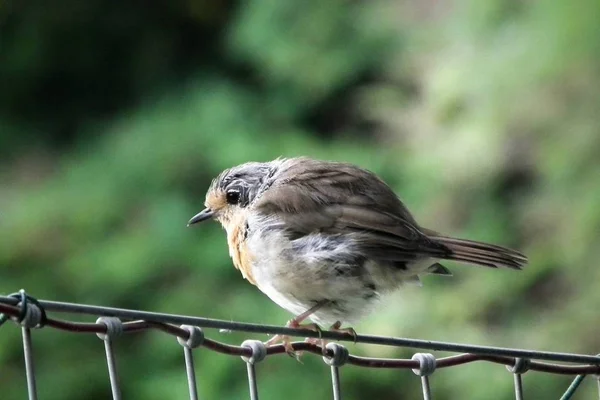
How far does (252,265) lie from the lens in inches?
123

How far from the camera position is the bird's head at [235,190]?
346cm

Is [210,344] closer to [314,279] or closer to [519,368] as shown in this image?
[519,368]

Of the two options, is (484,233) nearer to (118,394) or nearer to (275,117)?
(275,117)

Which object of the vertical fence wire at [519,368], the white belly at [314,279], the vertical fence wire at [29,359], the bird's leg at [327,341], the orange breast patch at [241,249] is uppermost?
the orange breast patch at [241,249]

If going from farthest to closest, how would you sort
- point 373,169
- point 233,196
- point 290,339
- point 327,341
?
point 373,169 → point 233,196 → point 290,339 → point 327,341

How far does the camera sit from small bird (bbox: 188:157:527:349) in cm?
300

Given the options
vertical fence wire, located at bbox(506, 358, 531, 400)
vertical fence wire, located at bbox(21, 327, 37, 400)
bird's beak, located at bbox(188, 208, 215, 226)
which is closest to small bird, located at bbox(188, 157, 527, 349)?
bird's beak, located at bbox(188, 208, 215, 226)

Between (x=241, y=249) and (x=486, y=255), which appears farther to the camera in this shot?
(x=241, y=249)

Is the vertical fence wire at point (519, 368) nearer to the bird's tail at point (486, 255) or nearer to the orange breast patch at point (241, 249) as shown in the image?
the bird's tail at point (486, 255)

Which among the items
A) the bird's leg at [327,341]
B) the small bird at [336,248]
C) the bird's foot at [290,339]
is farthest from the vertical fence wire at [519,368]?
the small bird at [336,248]

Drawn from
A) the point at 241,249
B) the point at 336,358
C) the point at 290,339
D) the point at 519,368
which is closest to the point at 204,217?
the point at 241,249

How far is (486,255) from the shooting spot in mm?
3031

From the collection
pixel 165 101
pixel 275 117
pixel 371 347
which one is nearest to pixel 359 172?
pixel 371 347

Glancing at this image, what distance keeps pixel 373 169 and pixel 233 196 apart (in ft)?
7.02
